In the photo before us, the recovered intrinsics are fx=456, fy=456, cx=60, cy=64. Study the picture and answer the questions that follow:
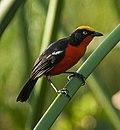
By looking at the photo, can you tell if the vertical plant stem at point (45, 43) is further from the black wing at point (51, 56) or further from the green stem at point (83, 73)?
the green stem at point (83, 73)

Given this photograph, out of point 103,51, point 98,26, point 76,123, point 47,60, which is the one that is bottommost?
point 103,51

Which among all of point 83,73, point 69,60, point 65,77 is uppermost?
point 65,77

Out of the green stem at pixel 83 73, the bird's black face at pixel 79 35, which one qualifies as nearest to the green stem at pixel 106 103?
the bird's black face at pixel 79 35

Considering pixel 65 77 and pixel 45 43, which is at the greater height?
pixel 65 77

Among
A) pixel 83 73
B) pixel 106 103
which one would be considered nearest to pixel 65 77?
pixel 106 103

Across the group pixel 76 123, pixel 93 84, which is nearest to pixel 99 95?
pixel 93 84

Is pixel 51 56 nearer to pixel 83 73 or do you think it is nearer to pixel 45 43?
pixel 45 43

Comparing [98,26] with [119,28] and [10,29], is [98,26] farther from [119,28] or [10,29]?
[119,28]
